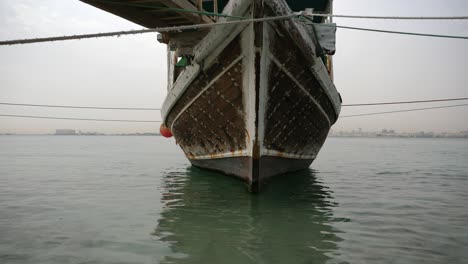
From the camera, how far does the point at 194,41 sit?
5715mm

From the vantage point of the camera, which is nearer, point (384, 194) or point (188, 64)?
point (188, 64)

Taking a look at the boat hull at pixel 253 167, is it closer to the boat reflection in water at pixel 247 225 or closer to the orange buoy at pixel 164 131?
the boat reflection in water at pixel 247 225

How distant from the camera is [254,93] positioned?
5.08 metres

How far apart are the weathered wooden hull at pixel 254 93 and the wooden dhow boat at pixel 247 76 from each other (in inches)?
0.6

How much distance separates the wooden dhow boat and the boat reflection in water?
56cm

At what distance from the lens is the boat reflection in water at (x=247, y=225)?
121 inches

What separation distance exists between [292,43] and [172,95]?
10.1 ft

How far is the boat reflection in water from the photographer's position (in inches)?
121

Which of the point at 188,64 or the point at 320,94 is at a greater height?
the point at 188,64

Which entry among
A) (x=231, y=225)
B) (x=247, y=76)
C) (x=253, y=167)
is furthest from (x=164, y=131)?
(x=231, y=225)

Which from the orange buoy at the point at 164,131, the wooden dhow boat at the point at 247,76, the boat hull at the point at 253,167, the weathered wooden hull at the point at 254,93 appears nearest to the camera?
the wooden dhow boat at the point at 247,76

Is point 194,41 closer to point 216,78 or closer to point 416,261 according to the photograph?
point 216,78

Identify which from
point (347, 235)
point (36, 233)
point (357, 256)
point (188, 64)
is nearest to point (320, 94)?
point (188, 64)

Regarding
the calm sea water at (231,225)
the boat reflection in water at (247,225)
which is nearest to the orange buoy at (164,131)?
the calm sea water at (231,225)
